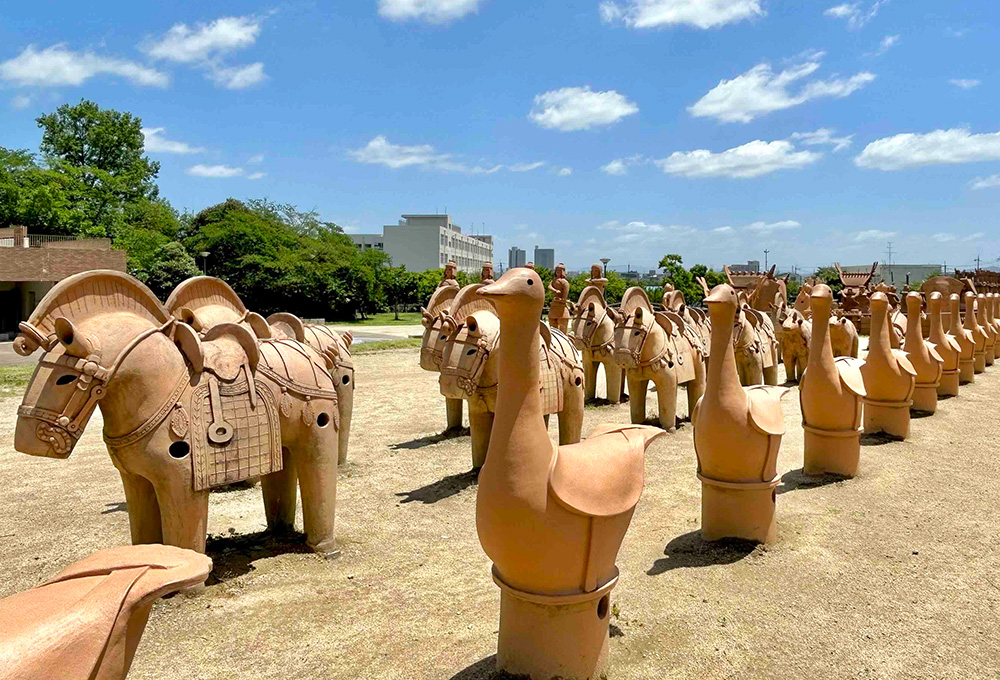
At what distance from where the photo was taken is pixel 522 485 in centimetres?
333

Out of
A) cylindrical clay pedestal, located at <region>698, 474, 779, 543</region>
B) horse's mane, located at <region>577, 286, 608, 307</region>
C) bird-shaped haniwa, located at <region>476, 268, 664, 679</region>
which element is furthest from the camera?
horse's mane, located at <region>577, 286, 608, 307</region>

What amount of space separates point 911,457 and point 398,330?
23424 mm

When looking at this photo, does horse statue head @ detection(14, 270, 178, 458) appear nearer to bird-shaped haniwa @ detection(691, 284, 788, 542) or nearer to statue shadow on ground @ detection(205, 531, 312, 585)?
statue shadow on ground @ detection(205, 531, 312, 585)

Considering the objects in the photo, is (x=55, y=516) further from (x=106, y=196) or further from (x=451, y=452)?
(x=106, y=196)

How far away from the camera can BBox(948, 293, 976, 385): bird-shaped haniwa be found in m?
14.1

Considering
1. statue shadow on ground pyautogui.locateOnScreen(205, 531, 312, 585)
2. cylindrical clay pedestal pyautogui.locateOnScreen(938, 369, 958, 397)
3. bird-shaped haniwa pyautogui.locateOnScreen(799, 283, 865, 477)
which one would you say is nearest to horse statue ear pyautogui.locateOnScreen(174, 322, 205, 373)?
statue shadow on ground pyautogui.locateOnScreen(205, 531, 312, 585)

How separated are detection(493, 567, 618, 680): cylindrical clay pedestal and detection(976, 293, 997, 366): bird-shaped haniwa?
58.4ft

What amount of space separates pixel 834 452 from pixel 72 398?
23.3ft

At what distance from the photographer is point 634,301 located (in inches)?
428

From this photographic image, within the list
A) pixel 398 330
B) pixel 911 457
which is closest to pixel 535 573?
pixel 911 457

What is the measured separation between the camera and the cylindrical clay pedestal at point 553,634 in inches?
135

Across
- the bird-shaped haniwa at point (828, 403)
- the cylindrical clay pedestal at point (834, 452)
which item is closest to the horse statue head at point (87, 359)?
the bird-shaped haniwa at point (828, 403)

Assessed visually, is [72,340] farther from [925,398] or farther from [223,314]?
[925,398]

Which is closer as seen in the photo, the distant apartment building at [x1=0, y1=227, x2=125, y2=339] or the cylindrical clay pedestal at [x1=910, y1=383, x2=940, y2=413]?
the cylindrical clay pedestal at [x1=910, y1=383, x2=940, y2=413]
